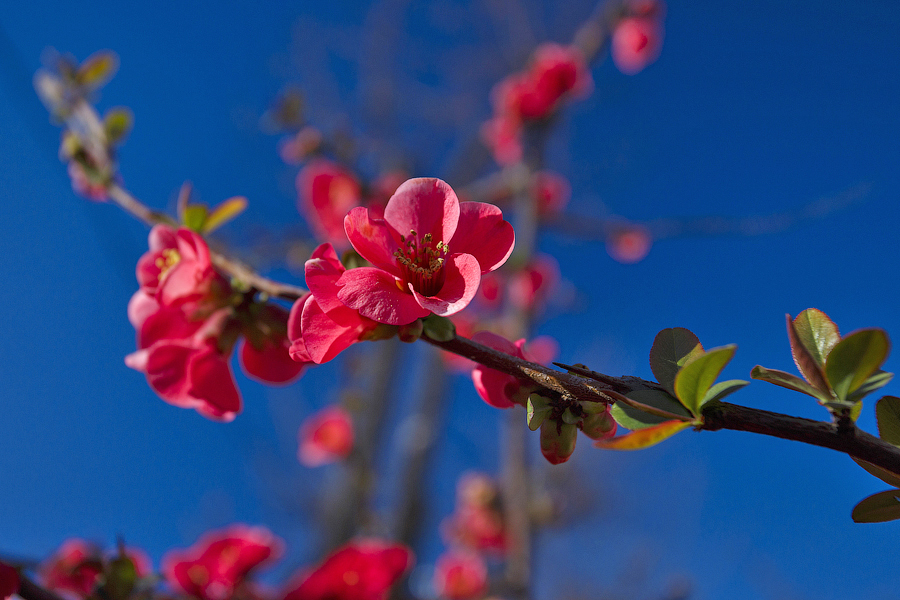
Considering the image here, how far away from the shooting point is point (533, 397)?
31 centimetres

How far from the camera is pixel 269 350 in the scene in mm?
476

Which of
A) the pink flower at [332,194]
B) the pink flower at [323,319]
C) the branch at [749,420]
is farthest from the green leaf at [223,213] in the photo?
the pink flower at [332,194]

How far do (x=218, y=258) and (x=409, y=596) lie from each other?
133 cm

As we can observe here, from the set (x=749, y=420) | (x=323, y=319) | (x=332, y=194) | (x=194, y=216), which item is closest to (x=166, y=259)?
(x=194, y=216)

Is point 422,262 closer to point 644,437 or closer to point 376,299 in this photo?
point 376,299

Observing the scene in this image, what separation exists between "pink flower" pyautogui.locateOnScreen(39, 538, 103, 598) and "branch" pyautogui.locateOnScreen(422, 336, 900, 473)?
0.60m

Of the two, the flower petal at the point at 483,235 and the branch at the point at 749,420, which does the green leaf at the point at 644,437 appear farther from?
the flower petal at the point at 483,235

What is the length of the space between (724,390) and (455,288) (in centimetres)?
17

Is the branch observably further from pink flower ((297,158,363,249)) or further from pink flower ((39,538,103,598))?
pink flower ((297,158,363,249))

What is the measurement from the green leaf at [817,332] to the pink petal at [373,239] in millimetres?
257

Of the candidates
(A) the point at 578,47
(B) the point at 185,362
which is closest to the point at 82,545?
Answer: (B) the point at 185,362

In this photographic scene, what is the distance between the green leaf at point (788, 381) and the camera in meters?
0.29

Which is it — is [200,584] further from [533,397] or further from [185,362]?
[533,397]

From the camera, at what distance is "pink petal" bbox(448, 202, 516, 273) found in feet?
1.18
